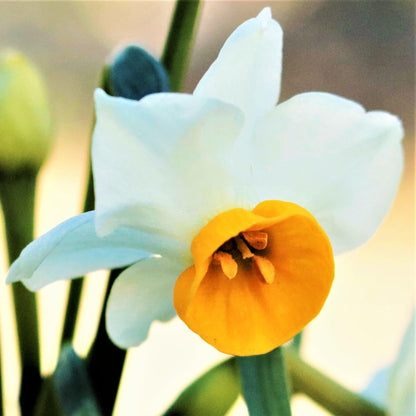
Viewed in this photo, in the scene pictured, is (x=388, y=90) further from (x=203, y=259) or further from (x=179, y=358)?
(x=203, y=259)

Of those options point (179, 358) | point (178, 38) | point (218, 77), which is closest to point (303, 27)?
point (179, 358)

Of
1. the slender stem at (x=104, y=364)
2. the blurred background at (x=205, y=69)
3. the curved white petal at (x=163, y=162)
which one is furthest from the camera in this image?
the blurred background at (x=205, y=69)

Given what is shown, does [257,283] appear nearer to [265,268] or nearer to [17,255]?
[265,268]

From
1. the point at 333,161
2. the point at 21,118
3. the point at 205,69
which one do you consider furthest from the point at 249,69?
the point at 205,69

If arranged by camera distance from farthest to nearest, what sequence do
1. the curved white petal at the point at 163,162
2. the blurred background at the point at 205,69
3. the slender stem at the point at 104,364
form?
the blurred background at the point at 205,69 < the slender stem at the point at 104,364 < the curved white petal at the point at 163,162

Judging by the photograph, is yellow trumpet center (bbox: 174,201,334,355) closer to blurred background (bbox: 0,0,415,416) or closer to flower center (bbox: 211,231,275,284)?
flower center (bbox: 211,231,275,284)

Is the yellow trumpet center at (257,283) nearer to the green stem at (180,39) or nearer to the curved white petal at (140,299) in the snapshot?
the curved white petal at (140,299)

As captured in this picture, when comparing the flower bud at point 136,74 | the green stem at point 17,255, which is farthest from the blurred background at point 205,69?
the flower bud at point 136,74

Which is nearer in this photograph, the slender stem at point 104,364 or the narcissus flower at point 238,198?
the narcissus flower at point 238,198
